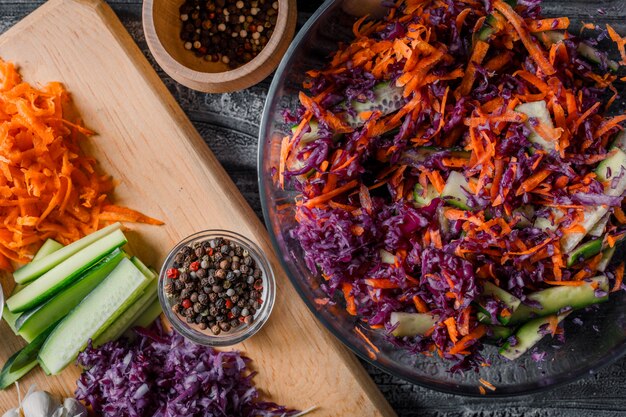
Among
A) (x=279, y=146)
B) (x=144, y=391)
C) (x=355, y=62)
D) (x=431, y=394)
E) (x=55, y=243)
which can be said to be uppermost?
(x=355, y=62)

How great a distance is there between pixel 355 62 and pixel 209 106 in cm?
90

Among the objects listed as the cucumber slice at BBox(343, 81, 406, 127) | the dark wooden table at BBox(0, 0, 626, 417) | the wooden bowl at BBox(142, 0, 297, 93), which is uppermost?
Answer: the wooden bowl at BBox(142, 0, 297, 93)

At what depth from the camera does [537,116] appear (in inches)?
87.8

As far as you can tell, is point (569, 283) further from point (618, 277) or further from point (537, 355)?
point (537, 355)

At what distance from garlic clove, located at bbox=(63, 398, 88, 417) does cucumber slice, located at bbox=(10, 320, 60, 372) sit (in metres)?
0.26

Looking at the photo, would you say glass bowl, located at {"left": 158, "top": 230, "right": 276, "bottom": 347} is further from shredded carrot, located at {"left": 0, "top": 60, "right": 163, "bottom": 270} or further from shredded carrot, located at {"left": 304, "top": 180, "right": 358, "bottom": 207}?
shredded carrot, located at {"left": 304, "top": 180, "right": 358, "bottom": 207}

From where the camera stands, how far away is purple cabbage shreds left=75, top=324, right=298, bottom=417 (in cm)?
276

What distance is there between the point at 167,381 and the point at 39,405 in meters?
0.58

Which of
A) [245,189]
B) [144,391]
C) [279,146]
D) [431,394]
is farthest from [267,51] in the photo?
[431,394]

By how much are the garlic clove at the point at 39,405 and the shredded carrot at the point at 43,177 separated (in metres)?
0.60

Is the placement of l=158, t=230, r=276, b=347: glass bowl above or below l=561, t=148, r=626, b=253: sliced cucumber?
below

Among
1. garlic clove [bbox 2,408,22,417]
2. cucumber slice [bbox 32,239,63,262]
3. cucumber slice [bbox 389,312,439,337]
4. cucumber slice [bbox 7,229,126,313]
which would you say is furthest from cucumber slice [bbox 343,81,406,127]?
garlic clove [bbox 2,408,22,417]

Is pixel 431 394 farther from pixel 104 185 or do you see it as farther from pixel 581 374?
pixel 104 185

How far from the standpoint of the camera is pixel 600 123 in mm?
2326
